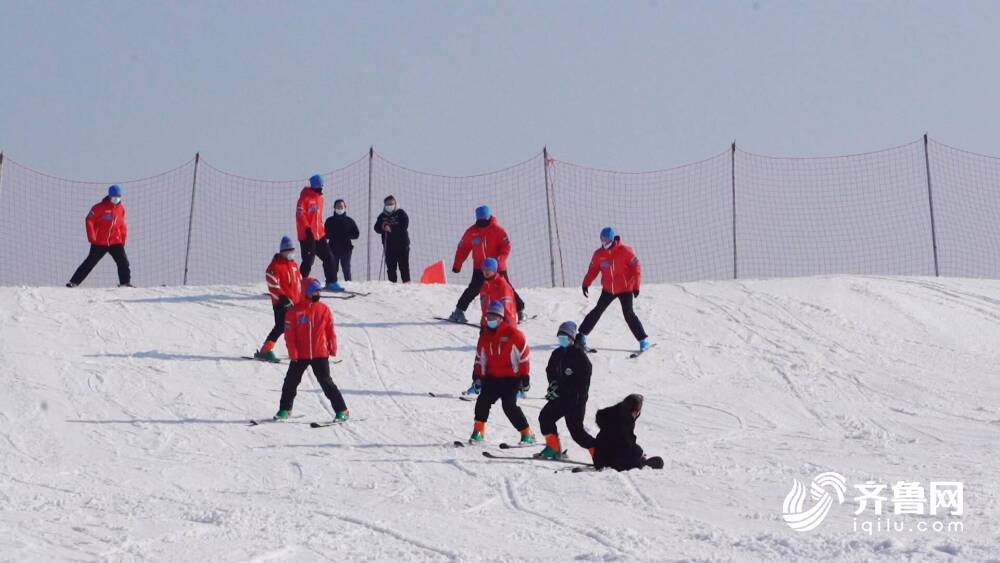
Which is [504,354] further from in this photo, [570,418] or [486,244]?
[486,244]

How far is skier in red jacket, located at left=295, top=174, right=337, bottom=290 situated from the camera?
18547mm

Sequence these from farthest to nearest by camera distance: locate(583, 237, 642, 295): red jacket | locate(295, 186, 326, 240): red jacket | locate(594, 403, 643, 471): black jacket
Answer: locate(295, 186, 326, 240): red jacket < locate(583, 237, 642, 295): red jacket < locate(594, 403, 643, 471): black jacket

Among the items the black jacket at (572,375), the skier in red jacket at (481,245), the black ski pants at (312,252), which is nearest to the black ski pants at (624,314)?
the skier in red jacket at (481,245)

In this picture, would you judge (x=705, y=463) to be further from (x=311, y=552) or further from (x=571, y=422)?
(x=311, y=552)

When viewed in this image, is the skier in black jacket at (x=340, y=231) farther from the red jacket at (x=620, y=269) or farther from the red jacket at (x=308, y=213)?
the red jacket at (x=620, y=269)

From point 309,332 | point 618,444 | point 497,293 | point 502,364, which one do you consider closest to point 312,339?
point 309,332

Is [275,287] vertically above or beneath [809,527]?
above

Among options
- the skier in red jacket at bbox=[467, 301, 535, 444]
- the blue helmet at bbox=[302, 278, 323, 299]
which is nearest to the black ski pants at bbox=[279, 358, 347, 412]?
the blue helmet at bbox=[302, 278, 323, 299]

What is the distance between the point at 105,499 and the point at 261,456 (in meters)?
2.32

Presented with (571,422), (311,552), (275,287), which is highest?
(275,287)

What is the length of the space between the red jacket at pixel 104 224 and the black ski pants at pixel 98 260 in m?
0.08

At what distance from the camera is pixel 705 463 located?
1155 centimetres

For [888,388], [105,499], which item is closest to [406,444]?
[105,499]

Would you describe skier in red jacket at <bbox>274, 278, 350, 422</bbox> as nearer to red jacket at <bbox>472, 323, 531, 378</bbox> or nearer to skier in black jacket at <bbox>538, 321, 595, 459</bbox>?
red jacket at <bbox>472, 323, 531, 378</bbox>
